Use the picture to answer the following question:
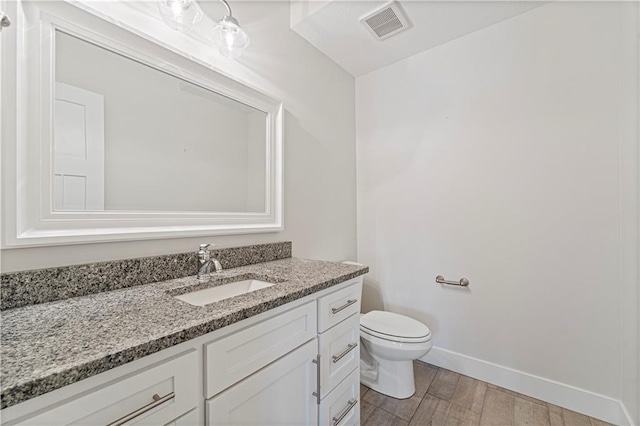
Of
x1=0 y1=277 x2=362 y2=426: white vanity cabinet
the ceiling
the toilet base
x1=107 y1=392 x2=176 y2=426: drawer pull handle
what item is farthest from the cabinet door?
the ceiling

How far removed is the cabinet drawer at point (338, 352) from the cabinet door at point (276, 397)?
2.5 inches

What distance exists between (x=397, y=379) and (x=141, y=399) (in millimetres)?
1544

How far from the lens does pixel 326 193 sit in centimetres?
213

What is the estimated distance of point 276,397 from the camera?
0.90m

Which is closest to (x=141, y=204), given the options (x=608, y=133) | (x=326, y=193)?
(x=326, y=193)

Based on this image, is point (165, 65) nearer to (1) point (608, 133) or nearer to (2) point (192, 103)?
(2) point (192, 103)

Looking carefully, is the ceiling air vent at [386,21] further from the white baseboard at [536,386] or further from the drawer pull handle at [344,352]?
the white baseboard at [536,386]

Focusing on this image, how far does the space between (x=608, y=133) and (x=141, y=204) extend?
7.89ft

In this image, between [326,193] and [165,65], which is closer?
[165,65]

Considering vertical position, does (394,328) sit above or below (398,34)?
below

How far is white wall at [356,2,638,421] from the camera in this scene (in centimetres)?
150

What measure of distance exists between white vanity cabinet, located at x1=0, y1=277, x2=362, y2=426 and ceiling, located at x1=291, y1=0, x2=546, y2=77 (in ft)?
5.49

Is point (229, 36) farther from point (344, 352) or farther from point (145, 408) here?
point (344, 352)

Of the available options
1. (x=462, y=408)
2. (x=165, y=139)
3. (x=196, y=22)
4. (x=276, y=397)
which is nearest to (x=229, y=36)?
(x=196, y=22)
